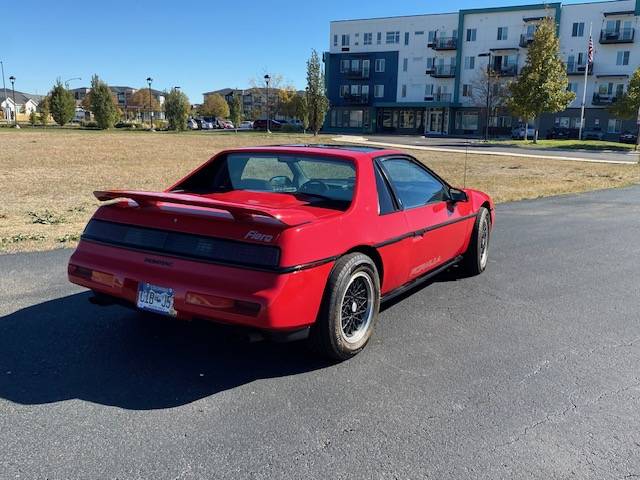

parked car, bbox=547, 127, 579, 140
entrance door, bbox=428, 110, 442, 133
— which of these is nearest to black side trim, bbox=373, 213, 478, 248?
parked car, bbox=547, 127, 579, 140

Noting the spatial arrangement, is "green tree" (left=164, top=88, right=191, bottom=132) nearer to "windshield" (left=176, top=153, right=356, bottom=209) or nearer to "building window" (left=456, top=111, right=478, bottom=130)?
"building window" (left=456, top=111, right=478, bottom=130)

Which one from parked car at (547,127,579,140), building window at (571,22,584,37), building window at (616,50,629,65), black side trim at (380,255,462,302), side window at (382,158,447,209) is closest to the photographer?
black side trim at (380,255,462,302)

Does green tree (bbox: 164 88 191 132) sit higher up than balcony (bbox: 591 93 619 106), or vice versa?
balcony (bbox: 591 93 619 106)

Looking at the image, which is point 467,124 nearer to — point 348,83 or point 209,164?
point 348,83

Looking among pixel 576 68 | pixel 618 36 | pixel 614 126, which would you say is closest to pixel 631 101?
pixel 614 126

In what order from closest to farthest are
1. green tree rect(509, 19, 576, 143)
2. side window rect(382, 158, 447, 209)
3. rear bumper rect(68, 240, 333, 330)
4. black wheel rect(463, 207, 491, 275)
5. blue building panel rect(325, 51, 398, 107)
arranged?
1. rear bumper rect(68, 240, 333, 330)
2. side window rect(382, 158, 447, 209)
3. black wheel rect(463, 207, 491, 275)
4. green tree rect(509, 19, 576, 143)
5. blue building panel rect(325, 51, 398, 107)

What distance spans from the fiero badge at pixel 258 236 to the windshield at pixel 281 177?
0.90 meters

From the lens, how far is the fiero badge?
3395 millimetres

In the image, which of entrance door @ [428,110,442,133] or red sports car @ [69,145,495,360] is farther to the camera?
entrance door @ [428,110,442,133]

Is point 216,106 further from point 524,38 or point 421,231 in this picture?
point 421,231

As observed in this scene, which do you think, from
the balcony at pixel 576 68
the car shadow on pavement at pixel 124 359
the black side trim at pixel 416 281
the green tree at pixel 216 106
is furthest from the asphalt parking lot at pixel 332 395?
the green tree at pixel 216 106

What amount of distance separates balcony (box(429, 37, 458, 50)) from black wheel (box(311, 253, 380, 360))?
65631 millimetres

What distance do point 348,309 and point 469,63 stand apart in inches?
2575

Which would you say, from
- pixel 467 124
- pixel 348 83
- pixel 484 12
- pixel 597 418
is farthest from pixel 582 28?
pixel 597 418
